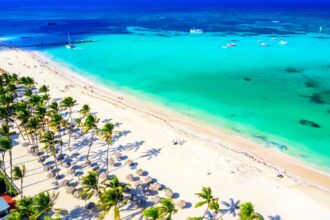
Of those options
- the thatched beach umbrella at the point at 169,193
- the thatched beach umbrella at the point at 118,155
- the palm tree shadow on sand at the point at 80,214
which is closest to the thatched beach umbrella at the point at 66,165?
the thatched beach umbrella at the point at 118,155

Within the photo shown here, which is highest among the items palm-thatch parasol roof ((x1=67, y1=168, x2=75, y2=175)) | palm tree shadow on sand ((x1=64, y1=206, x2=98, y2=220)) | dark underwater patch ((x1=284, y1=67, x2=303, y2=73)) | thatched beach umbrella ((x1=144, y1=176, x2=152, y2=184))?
dark underwater patch ((x1=284, y1=67, x2=303, y2=73))

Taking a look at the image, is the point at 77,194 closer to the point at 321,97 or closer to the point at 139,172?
the point at 139,172

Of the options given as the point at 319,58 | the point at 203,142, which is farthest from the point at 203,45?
the point at 203,142

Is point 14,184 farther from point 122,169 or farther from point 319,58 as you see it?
point 319,58

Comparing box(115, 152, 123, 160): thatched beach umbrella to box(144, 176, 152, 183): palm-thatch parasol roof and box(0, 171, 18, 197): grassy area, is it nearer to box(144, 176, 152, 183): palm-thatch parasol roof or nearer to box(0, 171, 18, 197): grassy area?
box(144, 176, 152, 183): palm-thatch parasol roof

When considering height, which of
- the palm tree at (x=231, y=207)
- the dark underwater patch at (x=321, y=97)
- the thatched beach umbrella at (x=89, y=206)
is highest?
the dark underwater patch at (x=321, y=97)

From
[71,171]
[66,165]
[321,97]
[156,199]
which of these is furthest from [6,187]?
[321,97]

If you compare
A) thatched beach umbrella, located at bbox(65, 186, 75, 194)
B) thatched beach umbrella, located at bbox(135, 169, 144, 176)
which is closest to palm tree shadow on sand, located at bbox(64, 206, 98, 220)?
thatched beach umbrella, located at bbox(65, 186, 75, 194)

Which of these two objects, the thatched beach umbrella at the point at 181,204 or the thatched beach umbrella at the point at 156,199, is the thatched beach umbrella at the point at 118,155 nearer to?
the thatched beach umbrella at the point at 156,199
